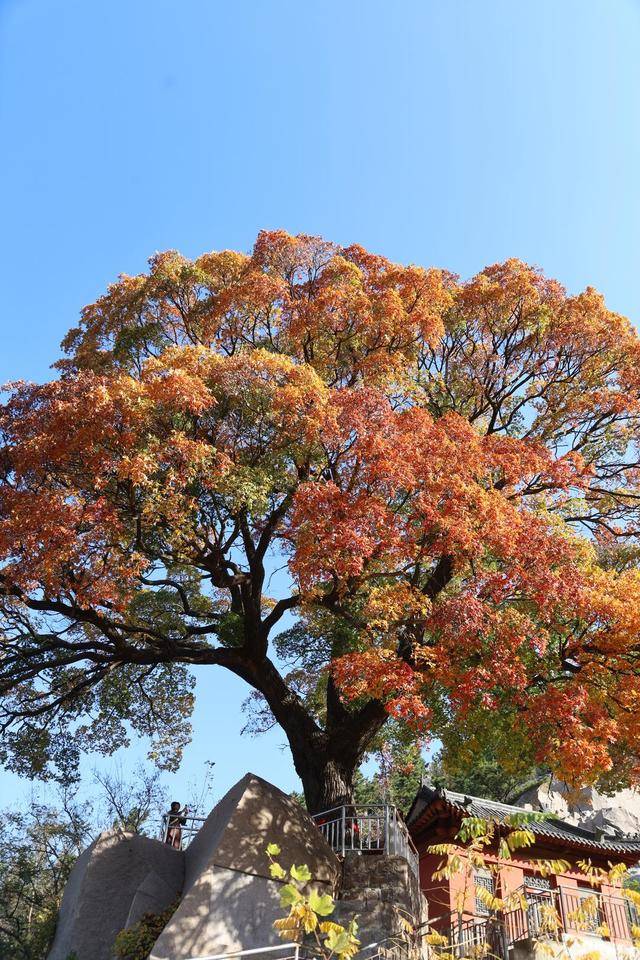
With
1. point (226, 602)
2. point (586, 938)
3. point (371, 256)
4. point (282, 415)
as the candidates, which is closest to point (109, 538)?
point (282, 415)

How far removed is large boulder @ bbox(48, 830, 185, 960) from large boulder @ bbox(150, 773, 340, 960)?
0.54 metres

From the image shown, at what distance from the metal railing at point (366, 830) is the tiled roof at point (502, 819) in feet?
17.2

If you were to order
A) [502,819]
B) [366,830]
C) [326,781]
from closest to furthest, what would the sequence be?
[366,830] < [326,781] < [502,819]

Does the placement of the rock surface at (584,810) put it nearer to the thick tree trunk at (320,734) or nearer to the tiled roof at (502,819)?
the tiled roof at (502,819)

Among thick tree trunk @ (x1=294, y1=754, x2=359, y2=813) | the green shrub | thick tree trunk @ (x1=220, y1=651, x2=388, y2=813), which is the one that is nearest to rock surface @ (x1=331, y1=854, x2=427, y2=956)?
thick tree trunk @ (x1=294, y1=754, x2=359, y2=813)

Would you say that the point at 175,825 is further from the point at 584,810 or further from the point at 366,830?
the point at 584,810

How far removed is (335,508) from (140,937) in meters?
7.15

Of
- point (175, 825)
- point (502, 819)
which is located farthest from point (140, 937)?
point (502, 819)

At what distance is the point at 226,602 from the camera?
17.3 m

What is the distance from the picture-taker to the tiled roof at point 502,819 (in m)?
17.4

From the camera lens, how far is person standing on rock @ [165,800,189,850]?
1400 centimetres

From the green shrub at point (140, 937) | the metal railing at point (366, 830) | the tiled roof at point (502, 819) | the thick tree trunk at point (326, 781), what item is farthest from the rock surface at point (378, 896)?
the tiled roof at point (502, 819)

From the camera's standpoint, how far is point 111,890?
484 inches

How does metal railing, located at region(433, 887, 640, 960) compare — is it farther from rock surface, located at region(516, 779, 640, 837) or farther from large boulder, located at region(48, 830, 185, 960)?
rock surface, located at region(516, 779, 640, 837)
